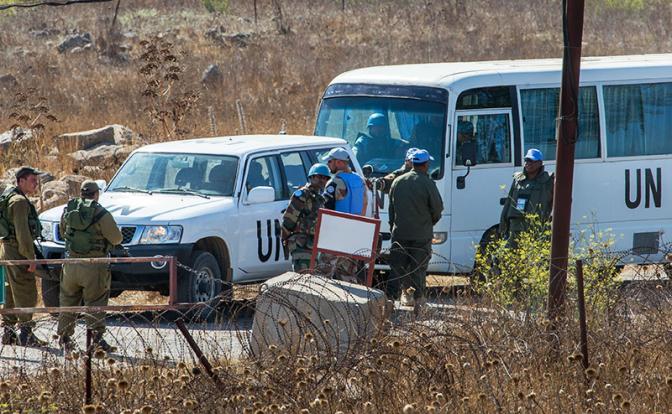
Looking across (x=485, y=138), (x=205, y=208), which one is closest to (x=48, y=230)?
(x=205, y=208)

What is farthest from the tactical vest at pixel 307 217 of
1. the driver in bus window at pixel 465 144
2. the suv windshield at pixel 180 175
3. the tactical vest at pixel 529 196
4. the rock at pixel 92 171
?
the rock at pixel 92 171

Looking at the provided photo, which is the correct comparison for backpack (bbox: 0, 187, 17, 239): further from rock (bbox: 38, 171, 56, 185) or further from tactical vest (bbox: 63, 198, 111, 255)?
rock (bbox: 38, 171, 56, 185)

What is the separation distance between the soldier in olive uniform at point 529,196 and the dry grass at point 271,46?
11.1 metres

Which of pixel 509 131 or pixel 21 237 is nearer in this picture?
pixel 21 237

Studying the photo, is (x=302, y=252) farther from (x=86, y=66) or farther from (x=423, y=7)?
(x=423, y=7)

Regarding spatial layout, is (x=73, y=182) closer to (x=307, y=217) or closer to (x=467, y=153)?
(x=467, y=153)

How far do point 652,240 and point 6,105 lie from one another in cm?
1694

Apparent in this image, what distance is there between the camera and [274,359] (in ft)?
24.1

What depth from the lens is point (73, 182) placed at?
17812 millimetres

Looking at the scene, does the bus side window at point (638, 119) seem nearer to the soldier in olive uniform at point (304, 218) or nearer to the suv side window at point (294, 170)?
the suv side window at point (294, 170)

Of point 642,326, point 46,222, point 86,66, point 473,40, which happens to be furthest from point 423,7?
point 642,326

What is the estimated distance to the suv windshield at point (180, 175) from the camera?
12.6m

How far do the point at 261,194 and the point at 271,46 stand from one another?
25371 millimetres

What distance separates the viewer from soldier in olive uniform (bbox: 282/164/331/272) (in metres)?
11.2
